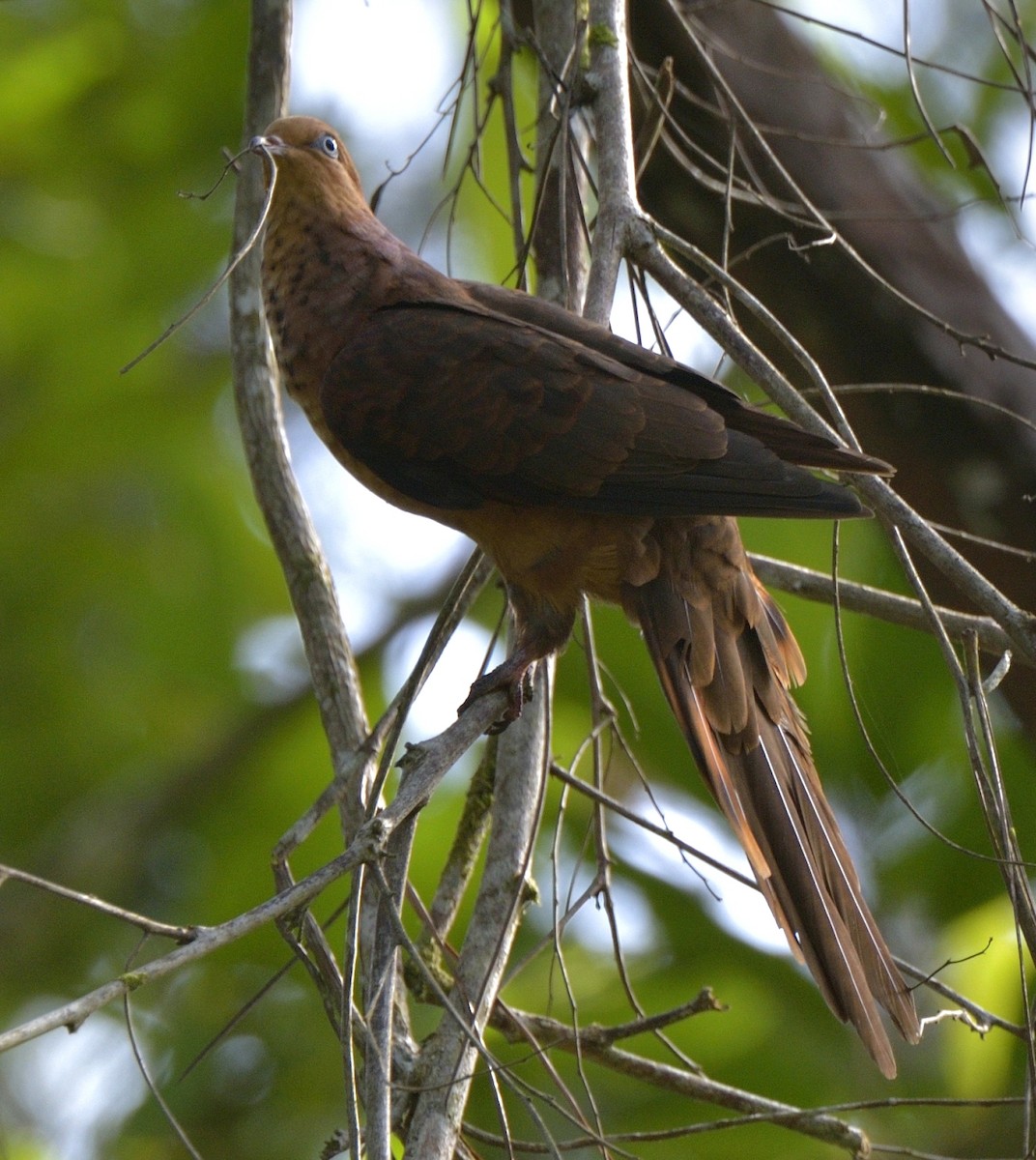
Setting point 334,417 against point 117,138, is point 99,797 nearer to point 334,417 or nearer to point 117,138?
point 117,138

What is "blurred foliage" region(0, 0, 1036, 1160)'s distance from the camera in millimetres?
4574

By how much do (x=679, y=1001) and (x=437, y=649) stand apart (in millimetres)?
2829

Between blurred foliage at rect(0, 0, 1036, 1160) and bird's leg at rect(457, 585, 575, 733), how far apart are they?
72.4 inches

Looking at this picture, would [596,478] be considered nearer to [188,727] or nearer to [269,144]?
[269,144]

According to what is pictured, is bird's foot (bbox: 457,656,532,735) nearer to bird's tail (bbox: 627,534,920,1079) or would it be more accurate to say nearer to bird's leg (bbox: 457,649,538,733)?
bird's leg (bbox: 457,649,538,733)

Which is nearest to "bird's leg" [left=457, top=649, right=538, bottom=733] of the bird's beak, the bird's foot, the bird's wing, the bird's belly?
the bird's foot

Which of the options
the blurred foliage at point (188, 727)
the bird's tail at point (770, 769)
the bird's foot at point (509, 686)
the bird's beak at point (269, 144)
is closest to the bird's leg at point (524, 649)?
the bird's foot at point (509, 686)

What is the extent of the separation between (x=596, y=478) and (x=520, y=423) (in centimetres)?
21

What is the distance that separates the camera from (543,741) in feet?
8.39

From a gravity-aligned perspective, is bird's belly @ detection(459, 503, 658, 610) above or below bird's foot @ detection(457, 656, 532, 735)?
above

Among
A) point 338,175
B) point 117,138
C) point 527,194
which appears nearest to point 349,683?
point 338,175

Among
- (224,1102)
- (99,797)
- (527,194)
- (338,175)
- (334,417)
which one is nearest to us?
(334,417)

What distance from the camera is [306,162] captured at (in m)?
3.08

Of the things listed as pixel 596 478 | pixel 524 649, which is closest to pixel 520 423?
pixel 596 478
